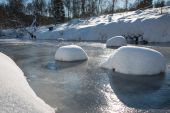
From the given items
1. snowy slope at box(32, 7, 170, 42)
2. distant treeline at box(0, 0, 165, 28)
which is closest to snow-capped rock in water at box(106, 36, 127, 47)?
snowy slope at box(32, 7, 170, 42)

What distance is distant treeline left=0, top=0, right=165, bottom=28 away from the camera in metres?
68.8

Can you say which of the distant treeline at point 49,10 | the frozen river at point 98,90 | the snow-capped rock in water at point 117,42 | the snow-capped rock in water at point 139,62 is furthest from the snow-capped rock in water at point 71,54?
the distant treeline at point 49,10

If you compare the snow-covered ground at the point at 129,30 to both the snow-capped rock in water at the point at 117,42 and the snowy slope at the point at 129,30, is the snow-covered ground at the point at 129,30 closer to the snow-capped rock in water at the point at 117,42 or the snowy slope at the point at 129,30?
the snowy slope at the point at 129,30

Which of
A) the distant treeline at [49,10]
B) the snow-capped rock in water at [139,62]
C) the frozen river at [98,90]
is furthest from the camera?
the distant treeline at [49,10]

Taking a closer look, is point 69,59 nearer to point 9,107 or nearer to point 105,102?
point 105,102

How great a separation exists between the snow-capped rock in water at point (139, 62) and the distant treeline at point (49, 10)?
51.4 metres

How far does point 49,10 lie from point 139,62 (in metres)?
62.7

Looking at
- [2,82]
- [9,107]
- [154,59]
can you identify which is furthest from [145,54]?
[9,107]

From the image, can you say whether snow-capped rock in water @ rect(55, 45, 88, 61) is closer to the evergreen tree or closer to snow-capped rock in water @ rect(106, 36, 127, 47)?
snow-capped rock in water @ rect(106, 36, 127, 47)

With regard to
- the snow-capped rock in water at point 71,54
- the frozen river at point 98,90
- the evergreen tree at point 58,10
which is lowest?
the frozen river at point 98,90

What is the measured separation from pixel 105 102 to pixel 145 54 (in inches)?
217

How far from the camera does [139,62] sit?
14.4 m

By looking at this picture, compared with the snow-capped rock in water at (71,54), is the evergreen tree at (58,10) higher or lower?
higher

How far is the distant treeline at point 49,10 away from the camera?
68812 mm
